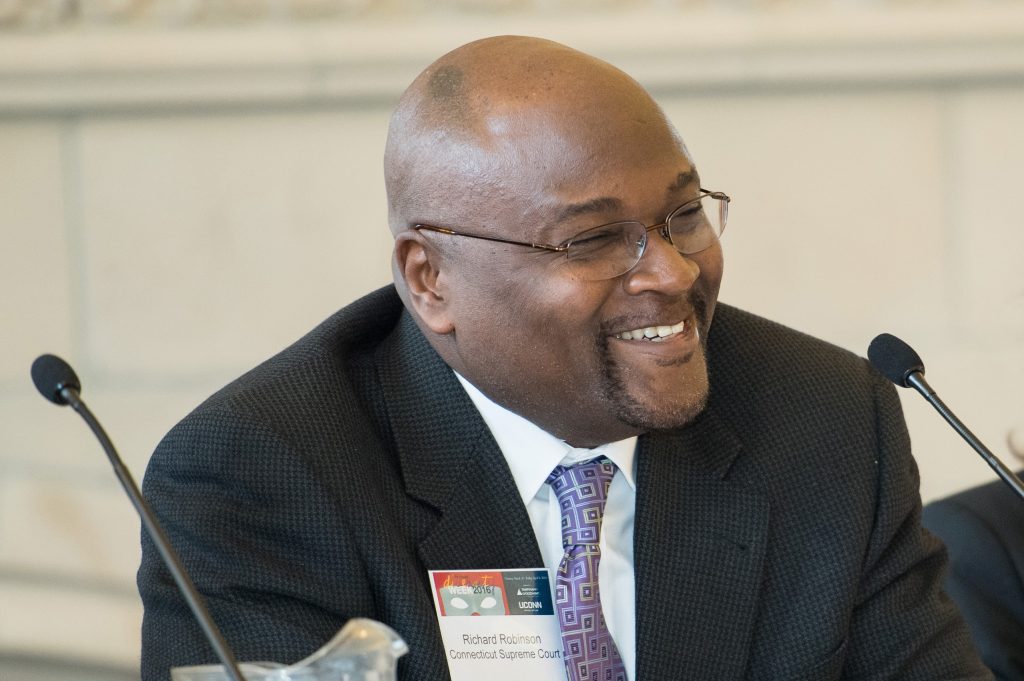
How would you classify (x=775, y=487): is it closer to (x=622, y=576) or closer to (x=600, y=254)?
(x=622, y=576)

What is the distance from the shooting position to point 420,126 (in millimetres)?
2018

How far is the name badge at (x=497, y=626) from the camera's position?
1.91 meters

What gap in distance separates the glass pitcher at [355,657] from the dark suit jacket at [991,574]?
1.51 m

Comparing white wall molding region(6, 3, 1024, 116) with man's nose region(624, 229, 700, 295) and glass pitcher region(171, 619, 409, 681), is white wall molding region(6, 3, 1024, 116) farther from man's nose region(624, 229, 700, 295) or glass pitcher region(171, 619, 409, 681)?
glass pitcher region(171, 619, 409, 681)

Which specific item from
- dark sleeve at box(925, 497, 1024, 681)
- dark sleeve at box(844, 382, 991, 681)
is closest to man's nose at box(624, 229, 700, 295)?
dark sleeve at box(844, 382, 991, 681)

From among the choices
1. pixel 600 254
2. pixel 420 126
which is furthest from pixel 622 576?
pixel 420 126

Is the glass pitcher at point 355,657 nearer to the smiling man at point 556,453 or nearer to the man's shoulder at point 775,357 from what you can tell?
the smiling man at point 556,453

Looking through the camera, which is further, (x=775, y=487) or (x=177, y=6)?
(x=177, y=6)

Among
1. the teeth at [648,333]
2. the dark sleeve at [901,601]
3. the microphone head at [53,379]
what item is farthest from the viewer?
the dark sleeve at [901,601]

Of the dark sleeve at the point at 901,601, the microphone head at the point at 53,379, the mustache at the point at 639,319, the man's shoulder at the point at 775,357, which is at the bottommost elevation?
the dark sleeve at the point at 901,601

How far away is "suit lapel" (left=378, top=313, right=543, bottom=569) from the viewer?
1962 mm

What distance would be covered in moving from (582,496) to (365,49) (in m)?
1.43

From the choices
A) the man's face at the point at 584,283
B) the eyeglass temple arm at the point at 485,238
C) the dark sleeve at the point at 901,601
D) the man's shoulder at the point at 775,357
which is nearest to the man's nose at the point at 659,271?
the man's face at the point at 584,283

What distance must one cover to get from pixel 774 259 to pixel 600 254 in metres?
1.44
